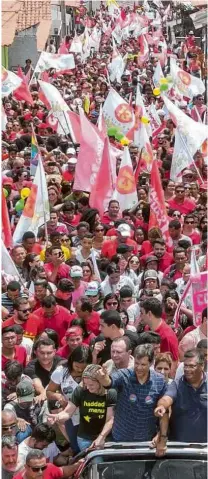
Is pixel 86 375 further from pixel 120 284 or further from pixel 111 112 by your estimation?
pixel 111 112

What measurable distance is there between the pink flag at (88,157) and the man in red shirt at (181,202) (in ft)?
3.36

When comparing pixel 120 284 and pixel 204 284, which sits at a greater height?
pixel 204 284

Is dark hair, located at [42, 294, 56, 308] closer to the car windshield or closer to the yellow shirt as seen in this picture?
the yellow shirt

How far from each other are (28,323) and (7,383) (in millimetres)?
1280

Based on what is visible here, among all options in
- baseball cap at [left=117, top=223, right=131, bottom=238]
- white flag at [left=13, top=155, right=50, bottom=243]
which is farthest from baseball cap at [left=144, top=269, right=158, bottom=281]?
white flag at [left=13, top=155, right=50, bottom=243]

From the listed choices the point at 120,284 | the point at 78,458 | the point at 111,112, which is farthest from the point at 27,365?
the point at 111,112

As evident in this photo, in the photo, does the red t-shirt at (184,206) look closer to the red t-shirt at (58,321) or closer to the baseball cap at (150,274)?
the baseball cap at (150,274)

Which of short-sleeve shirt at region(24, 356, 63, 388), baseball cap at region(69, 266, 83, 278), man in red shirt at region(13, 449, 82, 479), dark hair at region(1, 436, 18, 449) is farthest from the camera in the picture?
baseball cap at region(69, 266, 83, 278)

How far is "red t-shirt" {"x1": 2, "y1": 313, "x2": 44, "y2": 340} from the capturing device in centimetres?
813

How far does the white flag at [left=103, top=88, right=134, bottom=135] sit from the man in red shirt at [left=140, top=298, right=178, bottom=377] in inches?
375

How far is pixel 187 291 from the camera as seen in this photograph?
7.98m

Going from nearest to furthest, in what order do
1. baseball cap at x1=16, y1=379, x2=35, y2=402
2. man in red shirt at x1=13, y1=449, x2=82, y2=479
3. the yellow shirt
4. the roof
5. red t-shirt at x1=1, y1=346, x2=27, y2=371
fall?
man in red shirt at x1=13, y1=449, x2=82, y2=479 < baseball cap at x1=16, y1=379, x2=35, y2=402 < red t-shirt at x1=1, y1=346, x2=27, y2=371 < the yellow shirt < the roof

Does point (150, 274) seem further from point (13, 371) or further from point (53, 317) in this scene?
point (13, 371)

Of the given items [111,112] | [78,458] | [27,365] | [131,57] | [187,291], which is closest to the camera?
[78,458]
